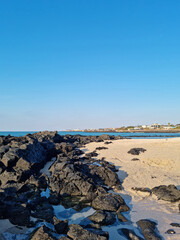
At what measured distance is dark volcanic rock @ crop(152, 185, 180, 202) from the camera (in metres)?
7.76

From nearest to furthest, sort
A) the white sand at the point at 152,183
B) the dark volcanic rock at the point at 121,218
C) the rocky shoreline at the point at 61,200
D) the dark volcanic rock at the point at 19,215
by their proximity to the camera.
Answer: the rocky shoreline at the point at 61,200
the dark volcanic rock at the point at 19,215
the dark volcanic rock at the point at 121,218
the white sand at the point at 152,183

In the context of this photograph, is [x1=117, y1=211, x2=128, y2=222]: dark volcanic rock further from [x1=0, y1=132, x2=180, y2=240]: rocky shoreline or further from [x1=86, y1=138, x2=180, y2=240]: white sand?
[x1=86, y1=138, x2=180, y2=240]: white sand

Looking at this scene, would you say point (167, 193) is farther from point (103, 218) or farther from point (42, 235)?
point (42, 235)

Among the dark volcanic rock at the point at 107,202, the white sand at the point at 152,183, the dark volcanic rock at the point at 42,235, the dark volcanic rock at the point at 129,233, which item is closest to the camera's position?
the dark volcanic rock at the point at 42,235

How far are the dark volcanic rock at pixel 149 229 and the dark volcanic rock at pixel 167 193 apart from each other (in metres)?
2.48

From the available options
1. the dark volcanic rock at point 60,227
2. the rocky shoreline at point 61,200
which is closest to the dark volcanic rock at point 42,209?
the rocky shoreline at point 61,200

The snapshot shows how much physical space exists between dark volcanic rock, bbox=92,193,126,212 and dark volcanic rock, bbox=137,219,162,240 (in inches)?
45.7

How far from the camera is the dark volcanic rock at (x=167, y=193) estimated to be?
7.76 m

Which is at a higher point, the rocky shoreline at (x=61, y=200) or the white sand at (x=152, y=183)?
the rocky shoreline at (x=61, y=200)

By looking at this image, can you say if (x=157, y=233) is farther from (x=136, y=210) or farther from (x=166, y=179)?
(x=166, y=179)

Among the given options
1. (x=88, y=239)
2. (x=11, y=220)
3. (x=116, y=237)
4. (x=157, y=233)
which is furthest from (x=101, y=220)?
(x=11, y=220)

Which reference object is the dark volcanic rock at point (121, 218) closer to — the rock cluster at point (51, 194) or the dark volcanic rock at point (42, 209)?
the rock cluster at point (51, 194)

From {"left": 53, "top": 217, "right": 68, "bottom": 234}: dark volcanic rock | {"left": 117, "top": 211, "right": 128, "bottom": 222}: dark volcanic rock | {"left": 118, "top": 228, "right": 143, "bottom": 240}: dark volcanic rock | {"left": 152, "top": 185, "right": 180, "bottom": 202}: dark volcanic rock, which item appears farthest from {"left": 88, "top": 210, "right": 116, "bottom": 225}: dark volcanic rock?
{"left": 152, "top": 185, "right": 180, "bottom": 202}: dark volcanic rock

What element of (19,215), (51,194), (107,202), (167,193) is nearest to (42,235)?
(19,215)
